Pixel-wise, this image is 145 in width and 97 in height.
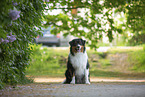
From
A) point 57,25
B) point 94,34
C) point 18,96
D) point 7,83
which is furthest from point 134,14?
point 18,96

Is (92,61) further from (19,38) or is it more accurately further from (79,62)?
(19,38)

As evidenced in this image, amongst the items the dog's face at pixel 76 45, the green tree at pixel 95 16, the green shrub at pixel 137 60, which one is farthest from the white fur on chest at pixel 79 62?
the green shrub at pixel 137 60

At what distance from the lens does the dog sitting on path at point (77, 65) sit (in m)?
9.83

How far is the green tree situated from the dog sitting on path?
217 inches

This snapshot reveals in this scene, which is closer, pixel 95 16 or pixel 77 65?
pixel 77 65

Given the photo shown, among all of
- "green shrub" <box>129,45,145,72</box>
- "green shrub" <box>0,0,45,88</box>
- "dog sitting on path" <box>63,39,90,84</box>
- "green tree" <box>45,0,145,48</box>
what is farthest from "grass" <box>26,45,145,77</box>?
"green shrub" <box>0,0,45,88</box>

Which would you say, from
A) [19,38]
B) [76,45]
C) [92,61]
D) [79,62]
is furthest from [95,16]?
[19,38]

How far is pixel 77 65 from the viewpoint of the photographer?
9828 mm

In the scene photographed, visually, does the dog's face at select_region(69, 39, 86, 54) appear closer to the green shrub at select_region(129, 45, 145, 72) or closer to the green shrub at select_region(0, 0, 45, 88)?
the green shrub at select_region(0, 0, 45, 88)

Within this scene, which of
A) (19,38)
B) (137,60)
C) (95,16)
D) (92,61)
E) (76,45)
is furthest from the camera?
(92,61)

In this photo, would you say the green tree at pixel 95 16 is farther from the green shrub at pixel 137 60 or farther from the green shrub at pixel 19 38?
the green shrub at pixel 19 38

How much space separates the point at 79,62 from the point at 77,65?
12 cm

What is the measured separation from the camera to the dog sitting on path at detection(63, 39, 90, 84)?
9.83 meters

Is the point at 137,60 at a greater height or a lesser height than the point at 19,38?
lesser
